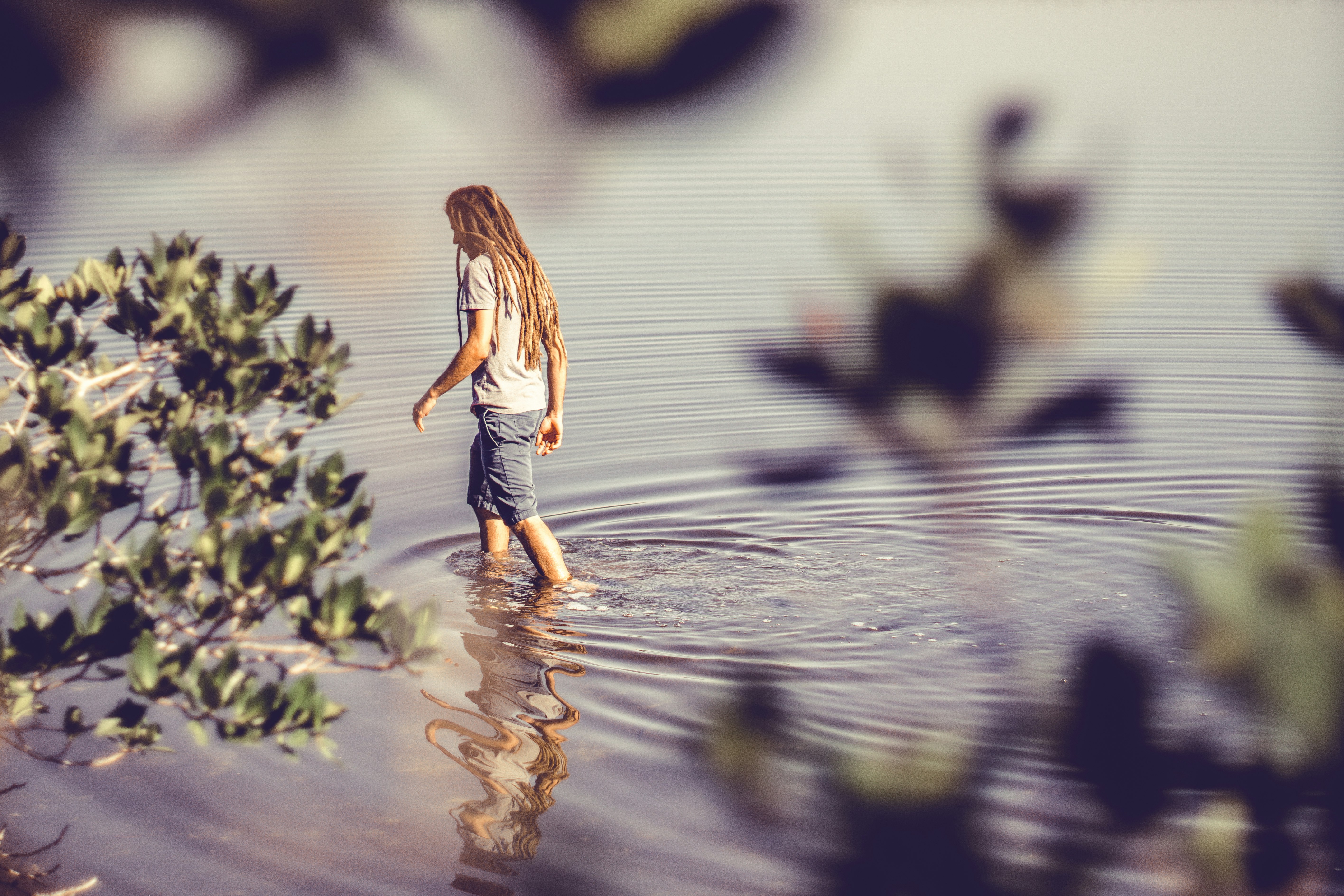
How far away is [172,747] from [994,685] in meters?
2.56

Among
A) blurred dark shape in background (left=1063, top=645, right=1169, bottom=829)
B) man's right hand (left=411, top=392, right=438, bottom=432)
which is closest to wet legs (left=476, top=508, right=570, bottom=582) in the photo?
man's right hand (left=411, top=392, right=438, bottom=432)

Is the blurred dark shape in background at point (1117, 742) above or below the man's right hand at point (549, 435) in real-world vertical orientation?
above

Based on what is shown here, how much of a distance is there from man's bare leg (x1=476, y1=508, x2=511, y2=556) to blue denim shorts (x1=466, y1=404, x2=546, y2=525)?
1.43 feet

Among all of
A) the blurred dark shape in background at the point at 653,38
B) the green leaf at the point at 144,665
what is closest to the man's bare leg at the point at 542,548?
the green leaf at the point at 144,665

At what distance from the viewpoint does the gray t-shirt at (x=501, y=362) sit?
4738 mm

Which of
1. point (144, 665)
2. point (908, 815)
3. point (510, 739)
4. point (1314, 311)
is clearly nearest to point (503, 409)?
point (510, 739)

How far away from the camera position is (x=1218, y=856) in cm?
107

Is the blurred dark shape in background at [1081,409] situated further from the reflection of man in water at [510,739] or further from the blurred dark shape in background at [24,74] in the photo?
the reflection of man in water at [510,739]

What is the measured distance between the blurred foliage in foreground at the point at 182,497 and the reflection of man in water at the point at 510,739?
963 mm

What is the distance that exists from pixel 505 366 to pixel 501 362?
2 centimetres

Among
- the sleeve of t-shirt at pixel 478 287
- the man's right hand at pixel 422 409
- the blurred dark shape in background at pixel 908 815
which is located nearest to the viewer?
the blurred dark shape in background at pixel 908 815

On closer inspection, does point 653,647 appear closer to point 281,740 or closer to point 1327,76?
point 281,740

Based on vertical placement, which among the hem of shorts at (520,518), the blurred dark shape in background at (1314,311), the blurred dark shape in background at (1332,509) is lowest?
the hem of shorts at (520,518)

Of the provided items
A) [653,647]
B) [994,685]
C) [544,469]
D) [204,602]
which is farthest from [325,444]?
[204,602]
